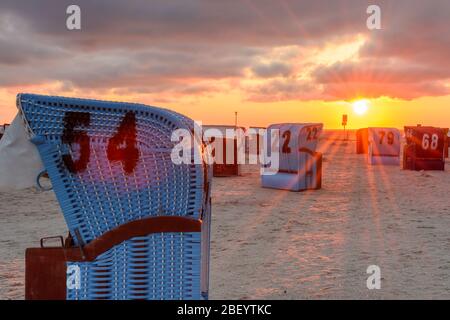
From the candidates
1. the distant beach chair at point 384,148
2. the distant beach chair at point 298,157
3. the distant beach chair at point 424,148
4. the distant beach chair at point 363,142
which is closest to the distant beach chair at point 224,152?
the distant beach chair at point 298,157

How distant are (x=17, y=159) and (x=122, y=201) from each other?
67cm

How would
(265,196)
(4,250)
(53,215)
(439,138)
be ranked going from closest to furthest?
(4,250)
(53,215)
(265,196)
(439,138)

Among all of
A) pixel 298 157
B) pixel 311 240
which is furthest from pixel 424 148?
pixel 311 240

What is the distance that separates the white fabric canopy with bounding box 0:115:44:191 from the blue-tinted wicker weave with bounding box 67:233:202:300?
59 centimetres

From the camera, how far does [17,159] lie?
2.77m

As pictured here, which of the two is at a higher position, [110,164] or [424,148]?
[110,164]

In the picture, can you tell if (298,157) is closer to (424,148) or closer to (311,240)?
(311,240)

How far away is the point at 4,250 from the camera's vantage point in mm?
7398

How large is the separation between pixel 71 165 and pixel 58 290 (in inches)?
30.5

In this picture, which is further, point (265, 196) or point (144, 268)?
point (265, 196)

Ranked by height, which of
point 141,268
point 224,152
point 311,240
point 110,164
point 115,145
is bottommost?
point 311,240

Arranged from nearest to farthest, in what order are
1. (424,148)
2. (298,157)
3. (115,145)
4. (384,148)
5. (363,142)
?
(115,145) < (298,157) < (424,148) < (384,148) < (363,142)
